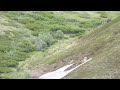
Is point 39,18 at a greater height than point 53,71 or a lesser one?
greater

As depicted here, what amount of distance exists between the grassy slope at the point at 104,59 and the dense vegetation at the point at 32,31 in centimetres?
1532

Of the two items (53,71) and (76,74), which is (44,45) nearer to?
(53,71)

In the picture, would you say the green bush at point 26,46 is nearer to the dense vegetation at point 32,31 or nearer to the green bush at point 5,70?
the dense vegetation at point 32,31

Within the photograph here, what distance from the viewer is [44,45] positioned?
260ft

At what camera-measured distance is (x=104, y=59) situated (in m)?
37.3

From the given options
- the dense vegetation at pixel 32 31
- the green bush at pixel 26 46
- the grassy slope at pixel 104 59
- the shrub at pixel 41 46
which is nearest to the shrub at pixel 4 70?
the dense vegetation at pixel 32 31

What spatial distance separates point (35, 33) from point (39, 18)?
80.2ft

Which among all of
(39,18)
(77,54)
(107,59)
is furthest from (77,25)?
(107,59)

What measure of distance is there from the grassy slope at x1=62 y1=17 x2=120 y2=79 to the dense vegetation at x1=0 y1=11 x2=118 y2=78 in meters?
15.3

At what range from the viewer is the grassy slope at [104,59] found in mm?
A: 31650

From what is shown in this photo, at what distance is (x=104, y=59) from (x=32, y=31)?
2493 inches

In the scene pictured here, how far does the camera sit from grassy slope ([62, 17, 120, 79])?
A: 31.6 metres

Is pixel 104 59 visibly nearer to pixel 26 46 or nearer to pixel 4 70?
pixel 4 70

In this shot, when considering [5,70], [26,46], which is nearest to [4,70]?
[5,70]
